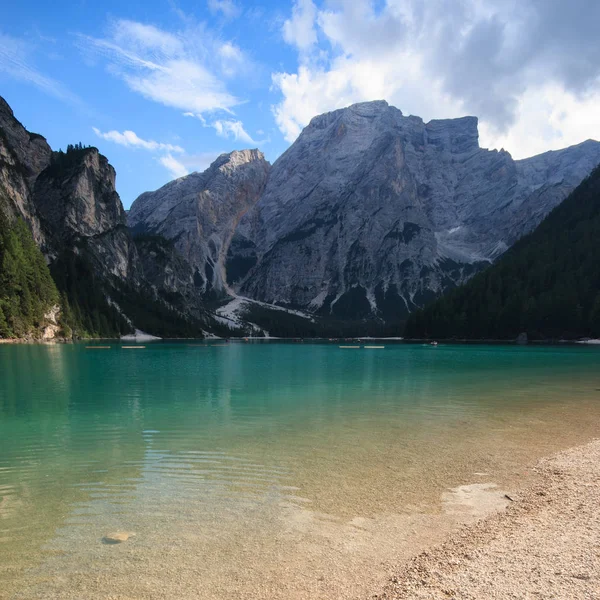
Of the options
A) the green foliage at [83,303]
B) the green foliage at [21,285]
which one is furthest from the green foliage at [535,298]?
the green foliage at [21,285]

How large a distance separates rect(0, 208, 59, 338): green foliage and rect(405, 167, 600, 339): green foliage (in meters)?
142

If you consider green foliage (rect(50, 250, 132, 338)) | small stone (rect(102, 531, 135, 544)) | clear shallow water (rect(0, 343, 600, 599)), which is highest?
green foliage (rect(50, 250, 132, 338))

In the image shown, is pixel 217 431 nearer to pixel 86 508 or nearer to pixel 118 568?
pixel 86 508

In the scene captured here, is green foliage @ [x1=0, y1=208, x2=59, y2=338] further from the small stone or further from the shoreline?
the shoreline

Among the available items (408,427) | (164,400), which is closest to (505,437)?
(408,427)

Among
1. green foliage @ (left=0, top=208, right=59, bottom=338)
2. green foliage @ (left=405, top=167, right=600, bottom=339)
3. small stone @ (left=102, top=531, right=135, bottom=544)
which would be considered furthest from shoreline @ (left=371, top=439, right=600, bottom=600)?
green foliage @ (left=405, top=167, right=600, bottom=339)

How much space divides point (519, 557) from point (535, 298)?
582ft

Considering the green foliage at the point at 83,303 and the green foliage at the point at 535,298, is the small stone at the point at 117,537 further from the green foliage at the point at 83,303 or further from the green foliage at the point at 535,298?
the green foliage at the point at 535,298

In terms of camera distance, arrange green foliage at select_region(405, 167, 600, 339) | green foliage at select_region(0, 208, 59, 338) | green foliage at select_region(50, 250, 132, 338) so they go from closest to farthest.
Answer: green foliage at select_region(0, 208, 59, 338) → green foliage at select_region(405, 167, 600, 339) → green foliage at select_region(50, 250, 132, 338)

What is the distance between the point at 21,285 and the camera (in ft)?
403

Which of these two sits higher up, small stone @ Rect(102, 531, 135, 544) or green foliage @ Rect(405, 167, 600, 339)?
Answer: green foliage @ Rect(405, 167, 600, 339)

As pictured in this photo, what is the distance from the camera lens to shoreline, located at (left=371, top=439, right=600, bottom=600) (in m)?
7.77

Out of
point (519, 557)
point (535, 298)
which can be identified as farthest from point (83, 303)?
point (519, 557)

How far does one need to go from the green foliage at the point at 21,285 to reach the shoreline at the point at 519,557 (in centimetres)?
12355
